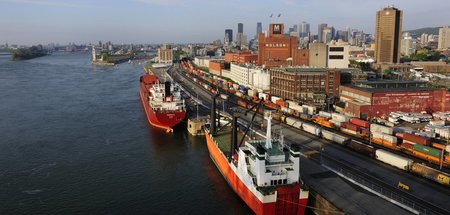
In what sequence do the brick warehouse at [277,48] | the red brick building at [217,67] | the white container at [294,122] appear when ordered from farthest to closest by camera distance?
1. the red brick building at [217,67]
2. the brick warehouse at [277,48]
3. the white container at [294,122]

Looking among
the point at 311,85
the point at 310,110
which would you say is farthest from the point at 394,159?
the point at 311,85

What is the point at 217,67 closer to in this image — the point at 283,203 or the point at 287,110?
the point at 287,110

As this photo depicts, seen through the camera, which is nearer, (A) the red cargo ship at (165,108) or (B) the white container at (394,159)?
(B) the white container at (394,159)

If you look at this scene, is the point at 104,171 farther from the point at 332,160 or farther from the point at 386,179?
the point at 386,179

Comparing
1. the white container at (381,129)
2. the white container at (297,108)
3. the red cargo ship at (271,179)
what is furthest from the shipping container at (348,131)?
the red cargo ship at (271,179)

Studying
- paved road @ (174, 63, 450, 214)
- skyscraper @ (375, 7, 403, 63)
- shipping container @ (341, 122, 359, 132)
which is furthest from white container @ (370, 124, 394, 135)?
skyscraper @ (375, 7, 403, 63)

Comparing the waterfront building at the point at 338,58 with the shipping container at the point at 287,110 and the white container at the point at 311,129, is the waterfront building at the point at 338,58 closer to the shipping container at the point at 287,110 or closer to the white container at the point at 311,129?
the shipping container at the point at 287,110
